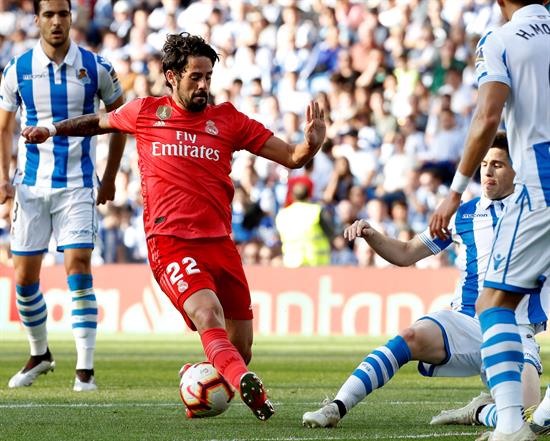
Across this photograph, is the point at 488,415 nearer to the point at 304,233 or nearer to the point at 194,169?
the point at 194,169

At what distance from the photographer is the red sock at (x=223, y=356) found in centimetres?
700

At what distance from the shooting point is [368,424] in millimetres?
7258

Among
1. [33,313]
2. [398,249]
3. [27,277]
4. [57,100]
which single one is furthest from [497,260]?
[33,313]

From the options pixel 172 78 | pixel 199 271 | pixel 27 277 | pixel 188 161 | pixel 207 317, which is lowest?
pixel 207 317

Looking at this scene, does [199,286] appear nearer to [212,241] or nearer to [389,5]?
[212,241]

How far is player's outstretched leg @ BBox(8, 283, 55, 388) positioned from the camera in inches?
393

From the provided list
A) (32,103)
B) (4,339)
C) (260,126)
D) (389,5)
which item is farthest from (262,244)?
(260,126)

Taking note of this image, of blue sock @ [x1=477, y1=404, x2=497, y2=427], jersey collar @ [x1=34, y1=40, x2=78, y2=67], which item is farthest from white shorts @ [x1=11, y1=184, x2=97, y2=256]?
blue sock @ [x1=477, y1=404, x2=497, y2=427]

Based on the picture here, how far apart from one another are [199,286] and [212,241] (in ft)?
1.37

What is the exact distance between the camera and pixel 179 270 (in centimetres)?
764

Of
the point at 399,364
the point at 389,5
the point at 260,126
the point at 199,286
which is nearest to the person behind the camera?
the point at 399,364

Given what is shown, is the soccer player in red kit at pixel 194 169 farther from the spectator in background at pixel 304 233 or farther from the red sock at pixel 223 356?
the spectator in background at pixel 304 233

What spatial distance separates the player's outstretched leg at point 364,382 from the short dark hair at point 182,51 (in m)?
2.16

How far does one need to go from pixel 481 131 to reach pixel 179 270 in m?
2.44
